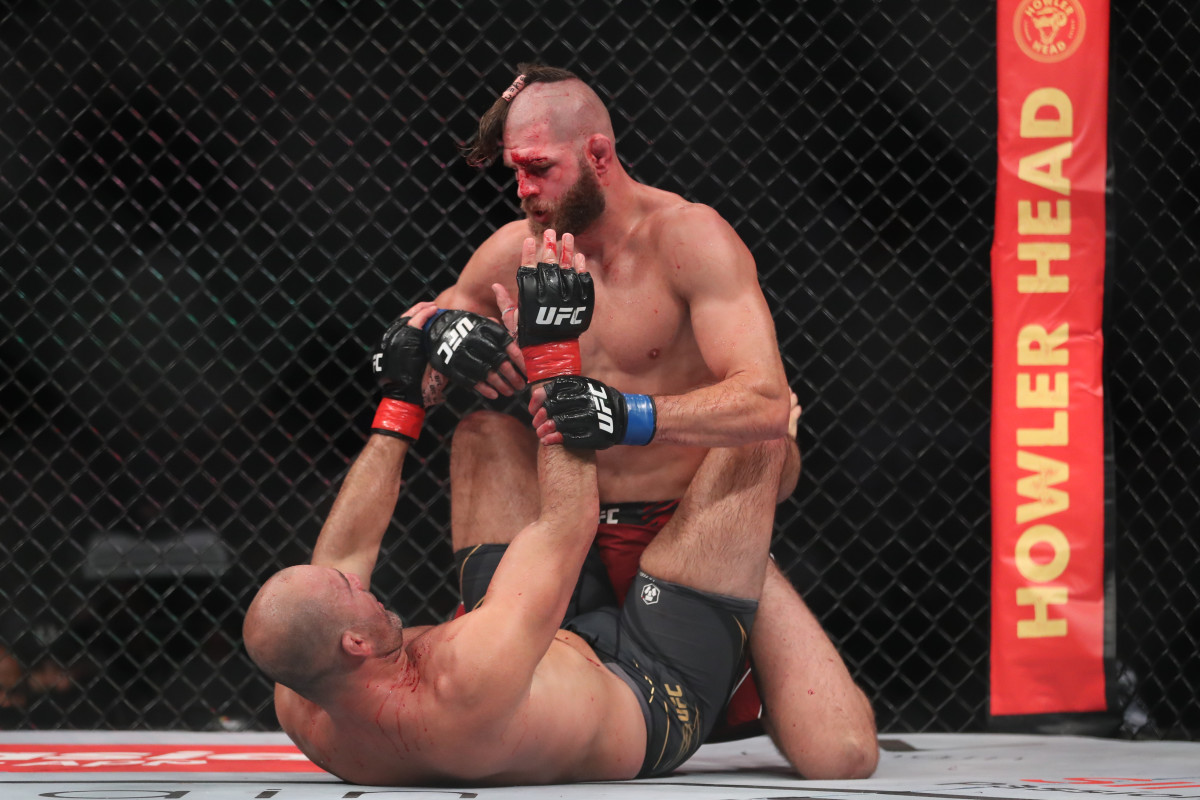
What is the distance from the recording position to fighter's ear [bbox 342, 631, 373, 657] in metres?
1.51

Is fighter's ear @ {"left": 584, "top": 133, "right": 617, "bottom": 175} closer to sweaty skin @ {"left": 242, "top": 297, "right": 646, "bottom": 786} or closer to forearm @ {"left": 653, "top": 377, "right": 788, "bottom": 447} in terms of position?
forearm @ {"left": 653, "top": 377, "right": 788, "bottom": 447}

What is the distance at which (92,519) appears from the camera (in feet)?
10.1

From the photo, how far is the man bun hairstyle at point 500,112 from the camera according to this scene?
2104 mm

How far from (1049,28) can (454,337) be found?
1.73m

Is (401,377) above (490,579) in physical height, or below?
above

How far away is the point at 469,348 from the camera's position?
200 cm

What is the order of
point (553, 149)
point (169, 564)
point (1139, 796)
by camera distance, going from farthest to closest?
1. point (169, 564)
2. point (553, 149)
3. point (1139, 796)

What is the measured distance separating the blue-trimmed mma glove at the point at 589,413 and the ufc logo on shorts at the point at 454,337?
0.32 m

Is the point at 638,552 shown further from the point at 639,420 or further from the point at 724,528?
the point at 639,420

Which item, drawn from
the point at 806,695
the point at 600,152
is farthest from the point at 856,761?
the point at 600,152

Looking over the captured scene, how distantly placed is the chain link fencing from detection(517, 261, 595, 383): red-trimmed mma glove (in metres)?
1.31

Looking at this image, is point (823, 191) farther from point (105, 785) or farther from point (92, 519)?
point (105, 785)

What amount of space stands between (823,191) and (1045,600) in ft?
4.78

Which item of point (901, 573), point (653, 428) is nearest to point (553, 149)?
point (653, 428)
